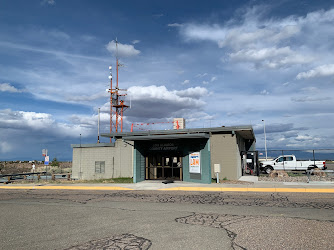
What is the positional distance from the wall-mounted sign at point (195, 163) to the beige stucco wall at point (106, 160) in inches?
257

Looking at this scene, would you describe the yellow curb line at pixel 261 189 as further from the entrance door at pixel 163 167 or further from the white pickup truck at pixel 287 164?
the white pickup truck at pixel 287 164

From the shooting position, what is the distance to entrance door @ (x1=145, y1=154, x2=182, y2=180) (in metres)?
21.7

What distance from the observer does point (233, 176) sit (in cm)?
2136

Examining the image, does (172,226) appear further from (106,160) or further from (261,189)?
(106,160)

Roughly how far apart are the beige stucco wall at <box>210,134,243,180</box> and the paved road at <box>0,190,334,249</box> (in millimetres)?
10584

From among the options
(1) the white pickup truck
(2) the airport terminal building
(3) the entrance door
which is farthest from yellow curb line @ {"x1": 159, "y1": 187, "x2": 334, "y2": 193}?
(1) the white pickup truck

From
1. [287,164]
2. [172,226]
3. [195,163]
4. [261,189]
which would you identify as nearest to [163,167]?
[195,163]

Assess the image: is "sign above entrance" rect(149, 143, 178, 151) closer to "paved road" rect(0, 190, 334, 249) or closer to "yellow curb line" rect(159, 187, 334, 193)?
"yellow curb line" rect(159, 187, 334, 193)

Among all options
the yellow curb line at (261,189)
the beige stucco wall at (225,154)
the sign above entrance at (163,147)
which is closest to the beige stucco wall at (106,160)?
the sign above entrance at (163,147)

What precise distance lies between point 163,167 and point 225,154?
5.14 meters

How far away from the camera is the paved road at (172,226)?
5887 millimetres

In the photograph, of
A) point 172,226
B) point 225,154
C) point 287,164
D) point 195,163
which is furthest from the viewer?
point 287,164

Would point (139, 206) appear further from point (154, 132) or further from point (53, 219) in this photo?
point (154, 132)

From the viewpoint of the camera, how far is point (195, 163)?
2027cm
